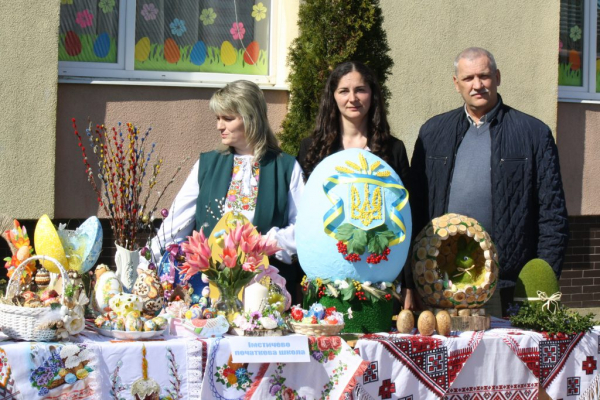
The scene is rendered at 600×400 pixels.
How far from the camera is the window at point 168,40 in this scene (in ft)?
20.3

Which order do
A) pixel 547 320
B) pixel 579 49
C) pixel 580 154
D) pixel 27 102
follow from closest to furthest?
pixel 547 320 → pixel 27 102 → pixel 580 154 → pixel 579 49

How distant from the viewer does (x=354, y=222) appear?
3164 mm

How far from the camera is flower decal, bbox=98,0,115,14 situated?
20.5 ft

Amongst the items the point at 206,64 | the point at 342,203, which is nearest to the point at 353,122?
the point at 342,203

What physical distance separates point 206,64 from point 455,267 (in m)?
3.53

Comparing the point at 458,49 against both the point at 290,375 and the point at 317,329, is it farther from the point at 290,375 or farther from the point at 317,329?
the point at 290,375

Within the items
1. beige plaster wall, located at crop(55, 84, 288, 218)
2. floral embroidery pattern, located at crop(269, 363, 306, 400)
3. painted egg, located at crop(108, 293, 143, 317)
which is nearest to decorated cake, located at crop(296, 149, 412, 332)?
floral embroidery pattern, located at crop(269, 363, 306, 400)

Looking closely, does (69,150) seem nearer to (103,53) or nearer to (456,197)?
(103,53)

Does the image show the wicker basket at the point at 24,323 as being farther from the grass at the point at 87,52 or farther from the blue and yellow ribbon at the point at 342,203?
the grass at the point at 87,52

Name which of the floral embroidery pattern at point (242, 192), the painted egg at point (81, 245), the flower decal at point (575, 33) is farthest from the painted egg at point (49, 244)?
the flower decal at point (575, 33)

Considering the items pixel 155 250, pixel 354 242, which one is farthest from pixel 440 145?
pixel 155 250

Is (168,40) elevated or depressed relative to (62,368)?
elevated

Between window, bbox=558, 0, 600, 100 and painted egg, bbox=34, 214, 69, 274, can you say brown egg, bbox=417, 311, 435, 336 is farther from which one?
window, bbox=558, 0, 600, 100

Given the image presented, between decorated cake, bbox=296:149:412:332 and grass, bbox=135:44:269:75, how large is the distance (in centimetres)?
338
